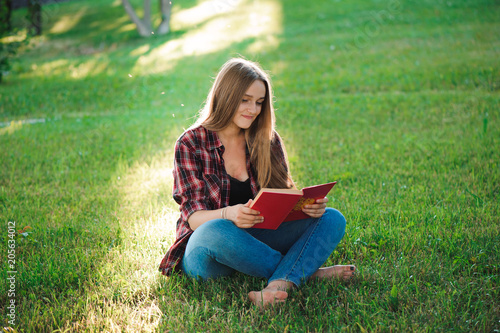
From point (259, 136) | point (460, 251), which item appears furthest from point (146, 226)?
point (460, 251)

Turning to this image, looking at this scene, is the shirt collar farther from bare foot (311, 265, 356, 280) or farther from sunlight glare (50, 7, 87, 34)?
sunlight glare (50, 7, 87, 34)

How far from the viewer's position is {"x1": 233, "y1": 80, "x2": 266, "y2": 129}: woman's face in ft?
9.89

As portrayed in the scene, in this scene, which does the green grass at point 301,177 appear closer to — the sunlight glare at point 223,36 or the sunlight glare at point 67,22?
the sunlight glare at point 223,36

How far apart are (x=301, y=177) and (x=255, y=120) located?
1.96 m

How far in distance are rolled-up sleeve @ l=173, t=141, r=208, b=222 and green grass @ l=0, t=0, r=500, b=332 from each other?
51 cm

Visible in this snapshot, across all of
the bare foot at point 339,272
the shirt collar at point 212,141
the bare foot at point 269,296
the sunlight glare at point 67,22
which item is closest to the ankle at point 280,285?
the bare foot at point 269,296

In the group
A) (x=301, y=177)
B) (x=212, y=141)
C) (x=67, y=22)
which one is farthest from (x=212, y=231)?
(x=67, y=22)

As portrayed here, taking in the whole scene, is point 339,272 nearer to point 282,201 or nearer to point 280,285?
point 280,285

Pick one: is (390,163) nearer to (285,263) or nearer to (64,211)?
(285,263)

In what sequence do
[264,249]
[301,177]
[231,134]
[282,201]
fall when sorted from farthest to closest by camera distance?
[301,177], [231,134], [264,249], [282,201]

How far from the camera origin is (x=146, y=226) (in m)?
3.93

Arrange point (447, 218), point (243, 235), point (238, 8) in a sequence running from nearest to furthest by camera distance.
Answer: point (243, 235) < point (447, 218) < point (238, 8)

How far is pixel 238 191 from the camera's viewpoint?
3.10 meters

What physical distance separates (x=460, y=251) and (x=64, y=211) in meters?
3.42
